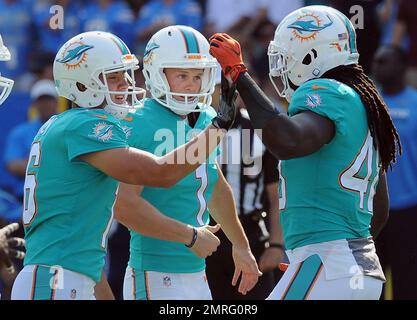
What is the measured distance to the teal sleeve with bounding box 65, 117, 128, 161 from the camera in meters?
4.61

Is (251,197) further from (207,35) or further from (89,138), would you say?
(207,35)

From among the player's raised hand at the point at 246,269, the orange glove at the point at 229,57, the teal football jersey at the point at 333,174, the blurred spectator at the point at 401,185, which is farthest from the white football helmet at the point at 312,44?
the blurred spectator at the point at 401,185

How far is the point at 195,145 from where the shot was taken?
184 inches

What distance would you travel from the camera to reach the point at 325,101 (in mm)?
4660

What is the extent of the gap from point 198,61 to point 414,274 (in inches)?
129

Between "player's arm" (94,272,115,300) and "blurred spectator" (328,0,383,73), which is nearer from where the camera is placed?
"player's arm" (94,272,115,300)

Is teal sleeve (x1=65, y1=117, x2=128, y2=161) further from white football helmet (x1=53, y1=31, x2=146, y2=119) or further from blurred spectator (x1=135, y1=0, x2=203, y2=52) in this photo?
blurred spectator (x1=135, y1=0, x2=203, y2=52)

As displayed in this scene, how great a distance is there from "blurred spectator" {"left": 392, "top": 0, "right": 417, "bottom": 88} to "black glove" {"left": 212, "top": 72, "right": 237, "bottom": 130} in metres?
4.75

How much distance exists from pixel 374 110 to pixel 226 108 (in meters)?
0.72

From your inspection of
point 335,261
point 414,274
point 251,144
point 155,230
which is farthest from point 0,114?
point 335,261

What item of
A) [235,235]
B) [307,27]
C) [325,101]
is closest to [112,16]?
[235,235]

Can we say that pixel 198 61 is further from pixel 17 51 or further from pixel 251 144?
pixel 17 51

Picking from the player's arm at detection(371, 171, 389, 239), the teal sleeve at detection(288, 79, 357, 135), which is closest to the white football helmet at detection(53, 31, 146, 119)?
the teal sleeve at detection(288, 79, 357, 135)

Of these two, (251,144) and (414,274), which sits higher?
(251,144)
